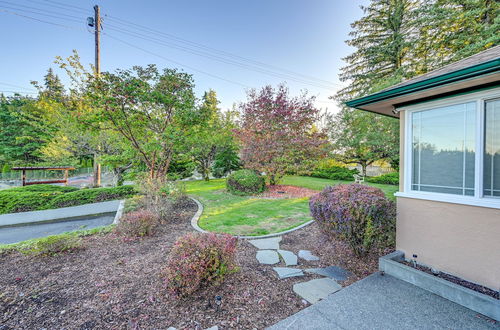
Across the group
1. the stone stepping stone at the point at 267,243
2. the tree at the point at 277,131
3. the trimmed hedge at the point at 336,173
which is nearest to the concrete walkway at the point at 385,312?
the stone stepping stone at the point at 267,243

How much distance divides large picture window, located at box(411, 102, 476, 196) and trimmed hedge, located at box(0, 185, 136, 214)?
1028 cm

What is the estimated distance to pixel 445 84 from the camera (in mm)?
2451

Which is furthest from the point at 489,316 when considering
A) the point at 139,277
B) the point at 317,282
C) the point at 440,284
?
the point at 139,277

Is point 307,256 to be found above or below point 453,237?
below

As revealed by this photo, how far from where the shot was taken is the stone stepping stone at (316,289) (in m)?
2.49

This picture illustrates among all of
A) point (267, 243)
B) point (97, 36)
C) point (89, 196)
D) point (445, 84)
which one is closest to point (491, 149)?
point (445, 84)

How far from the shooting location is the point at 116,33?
10.8 meters

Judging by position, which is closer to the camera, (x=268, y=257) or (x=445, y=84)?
(x=445, y=84)

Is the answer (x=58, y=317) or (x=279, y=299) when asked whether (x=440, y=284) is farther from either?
(x=58, y=317)

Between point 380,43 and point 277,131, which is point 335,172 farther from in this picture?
point 380,43

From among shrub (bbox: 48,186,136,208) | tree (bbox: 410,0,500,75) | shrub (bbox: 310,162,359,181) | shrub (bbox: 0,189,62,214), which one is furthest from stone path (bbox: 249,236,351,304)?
shrub (bbox: 310,162,359,181)

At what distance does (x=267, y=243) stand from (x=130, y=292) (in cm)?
244

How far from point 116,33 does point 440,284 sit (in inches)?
599

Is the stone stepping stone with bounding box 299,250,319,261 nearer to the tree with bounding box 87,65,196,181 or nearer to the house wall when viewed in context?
the house wall
